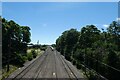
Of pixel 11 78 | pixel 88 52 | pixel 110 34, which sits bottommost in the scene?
pixel 11 78

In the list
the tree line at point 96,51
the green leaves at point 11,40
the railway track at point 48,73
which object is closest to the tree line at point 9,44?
the green leaves at point 11,40

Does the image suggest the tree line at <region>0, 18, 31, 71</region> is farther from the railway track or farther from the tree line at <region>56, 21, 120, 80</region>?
the tree line at <region>56, 21, 120, 80</region>

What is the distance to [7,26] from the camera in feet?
162

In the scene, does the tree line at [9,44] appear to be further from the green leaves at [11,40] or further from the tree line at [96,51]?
the tree line at [96,51]

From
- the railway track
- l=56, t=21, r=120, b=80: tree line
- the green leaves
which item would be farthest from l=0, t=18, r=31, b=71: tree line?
l=56, t=21, r=120, b=80: tree line

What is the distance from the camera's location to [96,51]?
36156 millimetres

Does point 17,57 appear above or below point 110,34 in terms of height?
below

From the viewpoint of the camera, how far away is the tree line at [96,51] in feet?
94.8

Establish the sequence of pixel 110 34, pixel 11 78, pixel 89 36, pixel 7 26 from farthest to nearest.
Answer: pixel 110 34, pixel 89 36, pixel 7 26, pixel 11 78

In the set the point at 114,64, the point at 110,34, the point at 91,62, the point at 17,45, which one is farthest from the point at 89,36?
the point at 114,64

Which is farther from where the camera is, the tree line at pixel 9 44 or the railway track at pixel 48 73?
the tree line at pixel 9 44

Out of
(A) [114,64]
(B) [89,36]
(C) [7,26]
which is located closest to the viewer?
(A) [114,64]

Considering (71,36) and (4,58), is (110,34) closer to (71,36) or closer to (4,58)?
(71,36)

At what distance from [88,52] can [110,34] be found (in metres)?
29.4
